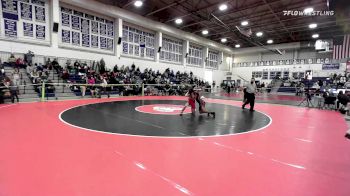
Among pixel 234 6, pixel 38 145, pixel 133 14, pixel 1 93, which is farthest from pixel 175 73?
pixel 38 145

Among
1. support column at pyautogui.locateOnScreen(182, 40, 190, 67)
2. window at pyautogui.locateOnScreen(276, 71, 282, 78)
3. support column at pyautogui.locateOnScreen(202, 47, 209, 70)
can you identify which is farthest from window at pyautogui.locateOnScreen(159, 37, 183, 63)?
window at pyautogui.locateOnScreen(276, 71, 282, 78)

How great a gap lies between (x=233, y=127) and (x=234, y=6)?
1407cm

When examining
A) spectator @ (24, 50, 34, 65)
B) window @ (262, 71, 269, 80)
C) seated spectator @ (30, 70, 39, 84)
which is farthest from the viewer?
window @ (262, 71, 269, 80)

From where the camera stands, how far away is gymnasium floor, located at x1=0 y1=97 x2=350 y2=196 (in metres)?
→ 2.33

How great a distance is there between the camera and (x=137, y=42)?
1966cm

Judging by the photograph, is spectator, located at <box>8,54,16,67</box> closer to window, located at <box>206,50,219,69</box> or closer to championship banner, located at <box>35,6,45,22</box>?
championship banner, located at <box>35,6,45,22</box>

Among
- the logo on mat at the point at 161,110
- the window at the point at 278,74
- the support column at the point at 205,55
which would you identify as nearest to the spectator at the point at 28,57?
the logo on mat at the point at 161,110

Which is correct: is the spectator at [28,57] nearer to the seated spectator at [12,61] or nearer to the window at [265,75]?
the seated spectator at [12,61]

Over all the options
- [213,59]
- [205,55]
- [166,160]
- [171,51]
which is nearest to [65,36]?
[171,51]

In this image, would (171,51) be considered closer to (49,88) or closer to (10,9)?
(49,88)

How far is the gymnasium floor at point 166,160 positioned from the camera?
2.33 m

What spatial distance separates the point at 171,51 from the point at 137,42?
17.1 feet

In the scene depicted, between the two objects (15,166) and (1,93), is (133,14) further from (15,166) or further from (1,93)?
(15,166)

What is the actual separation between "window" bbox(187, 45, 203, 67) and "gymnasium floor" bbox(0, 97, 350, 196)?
2186 centimetres
